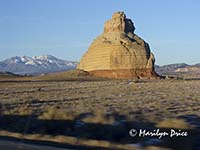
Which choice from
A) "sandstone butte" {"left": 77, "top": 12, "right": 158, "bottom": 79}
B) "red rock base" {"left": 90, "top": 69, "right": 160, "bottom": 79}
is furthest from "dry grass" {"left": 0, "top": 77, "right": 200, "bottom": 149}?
"sandstone butte" {"left": 77, "top": 12, "right": 158, "bottom": 79}

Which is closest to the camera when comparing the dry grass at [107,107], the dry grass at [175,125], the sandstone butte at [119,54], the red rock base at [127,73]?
the dry grass at [175,125]

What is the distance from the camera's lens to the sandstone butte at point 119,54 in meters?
136

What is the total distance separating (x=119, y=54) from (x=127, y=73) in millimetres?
6947

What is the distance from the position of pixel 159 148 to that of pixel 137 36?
13578 cm

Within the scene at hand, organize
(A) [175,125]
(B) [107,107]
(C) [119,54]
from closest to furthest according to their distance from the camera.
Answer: (A) [175,125]
(B) [107,107]
(C) [119,54]

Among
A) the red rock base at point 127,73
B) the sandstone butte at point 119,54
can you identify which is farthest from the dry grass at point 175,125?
the red rock base at point 127,73

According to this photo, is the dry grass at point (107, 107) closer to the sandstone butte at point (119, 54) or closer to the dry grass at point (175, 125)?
the dry grass at point (175, 125)

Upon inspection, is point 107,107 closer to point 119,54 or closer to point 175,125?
point 175,125

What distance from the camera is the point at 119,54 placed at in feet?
455

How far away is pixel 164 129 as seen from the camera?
14.9m

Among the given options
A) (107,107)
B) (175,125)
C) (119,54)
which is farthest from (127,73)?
(175,125)

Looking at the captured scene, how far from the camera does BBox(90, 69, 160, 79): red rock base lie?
134 metres

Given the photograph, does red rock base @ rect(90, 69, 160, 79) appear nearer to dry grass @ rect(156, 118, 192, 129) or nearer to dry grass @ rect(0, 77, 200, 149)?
dry grass @ rect(0, 77, 200, 149)

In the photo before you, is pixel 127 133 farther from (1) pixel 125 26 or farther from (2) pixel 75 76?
(1) pixel 125 26
